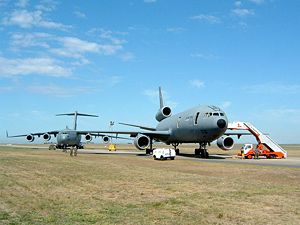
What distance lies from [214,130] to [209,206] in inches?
1087

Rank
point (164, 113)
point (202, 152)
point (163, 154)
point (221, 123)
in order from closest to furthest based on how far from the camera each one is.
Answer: point (163, 154) < point (221, 123) < point (202, 152) < point (164, 113)

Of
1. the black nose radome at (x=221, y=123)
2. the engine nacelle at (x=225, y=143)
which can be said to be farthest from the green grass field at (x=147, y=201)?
the engine nacelle at (x=225, y=143)

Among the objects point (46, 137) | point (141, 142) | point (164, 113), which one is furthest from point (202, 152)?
point (46, 137)

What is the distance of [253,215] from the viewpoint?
10219mm

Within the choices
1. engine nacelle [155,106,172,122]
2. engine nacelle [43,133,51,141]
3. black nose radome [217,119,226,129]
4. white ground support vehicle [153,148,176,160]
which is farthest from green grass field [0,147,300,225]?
engine nacelle [43,133,51,141]

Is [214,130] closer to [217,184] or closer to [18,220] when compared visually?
[217,184]

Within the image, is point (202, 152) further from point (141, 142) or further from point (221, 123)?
point (141, 142)

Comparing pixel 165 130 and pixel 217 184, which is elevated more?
pixel 165 130

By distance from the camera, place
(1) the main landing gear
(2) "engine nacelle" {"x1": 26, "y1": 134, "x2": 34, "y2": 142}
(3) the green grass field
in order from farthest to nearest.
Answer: (2) "engine nacelle" {"x1": 26, "y1": 134, "x2": 34, "y2": 142}
(1) the main landing gear
(3) the green grass field

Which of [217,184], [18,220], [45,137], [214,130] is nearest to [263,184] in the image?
[217,184]

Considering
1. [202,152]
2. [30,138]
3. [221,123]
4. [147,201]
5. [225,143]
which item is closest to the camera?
[147,201]

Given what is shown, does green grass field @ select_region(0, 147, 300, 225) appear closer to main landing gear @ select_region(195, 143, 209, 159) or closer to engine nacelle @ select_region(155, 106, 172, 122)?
main landing gear @ select_region(195, 143, 209, 159)

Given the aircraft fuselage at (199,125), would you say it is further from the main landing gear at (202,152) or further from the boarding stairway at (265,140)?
the boarding stairway at (265,140)

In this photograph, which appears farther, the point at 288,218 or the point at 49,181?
the point at 49,181
